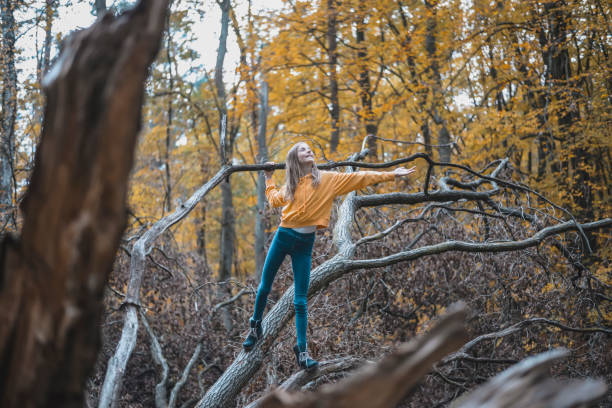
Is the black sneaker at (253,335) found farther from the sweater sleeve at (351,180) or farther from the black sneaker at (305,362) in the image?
the sweater sleeve at (351,180)

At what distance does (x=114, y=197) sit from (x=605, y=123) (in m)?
8.39

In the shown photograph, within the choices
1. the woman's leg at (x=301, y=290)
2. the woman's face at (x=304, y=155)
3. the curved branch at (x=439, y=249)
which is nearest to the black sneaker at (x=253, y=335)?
the woman's leg at (x=301, y=290)

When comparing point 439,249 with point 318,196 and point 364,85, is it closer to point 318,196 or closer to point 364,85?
point 318,196

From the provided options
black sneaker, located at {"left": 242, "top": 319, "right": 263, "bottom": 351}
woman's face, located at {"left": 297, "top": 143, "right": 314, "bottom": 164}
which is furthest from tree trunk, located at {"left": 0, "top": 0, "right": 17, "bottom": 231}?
woman's face, located at {"left": 297, "top": 143, "right": 314, "bottom": 164}

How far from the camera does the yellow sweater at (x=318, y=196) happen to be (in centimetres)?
388

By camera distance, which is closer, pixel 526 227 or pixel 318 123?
pixel 526 227

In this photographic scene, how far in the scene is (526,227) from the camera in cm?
607

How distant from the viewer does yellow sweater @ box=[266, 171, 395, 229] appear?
3877mm

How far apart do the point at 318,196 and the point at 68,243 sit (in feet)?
9.68

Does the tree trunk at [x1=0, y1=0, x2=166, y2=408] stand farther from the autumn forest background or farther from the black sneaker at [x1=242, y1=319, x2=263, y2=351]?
the black sneaker at [x1=242, y1=319, x2=263, y2=351]

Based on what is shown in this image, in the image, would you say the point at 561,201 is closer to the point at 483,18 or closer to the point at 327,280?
the point at 483,18

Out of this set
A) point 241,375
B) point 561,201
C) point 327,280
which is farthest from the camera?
point 561,201

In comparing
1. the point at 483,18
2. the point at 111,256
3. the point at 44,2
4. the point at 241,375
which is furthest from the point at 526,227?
the point at 44,2

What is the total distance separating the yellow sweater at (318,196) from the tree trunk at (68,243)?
2816 mm
